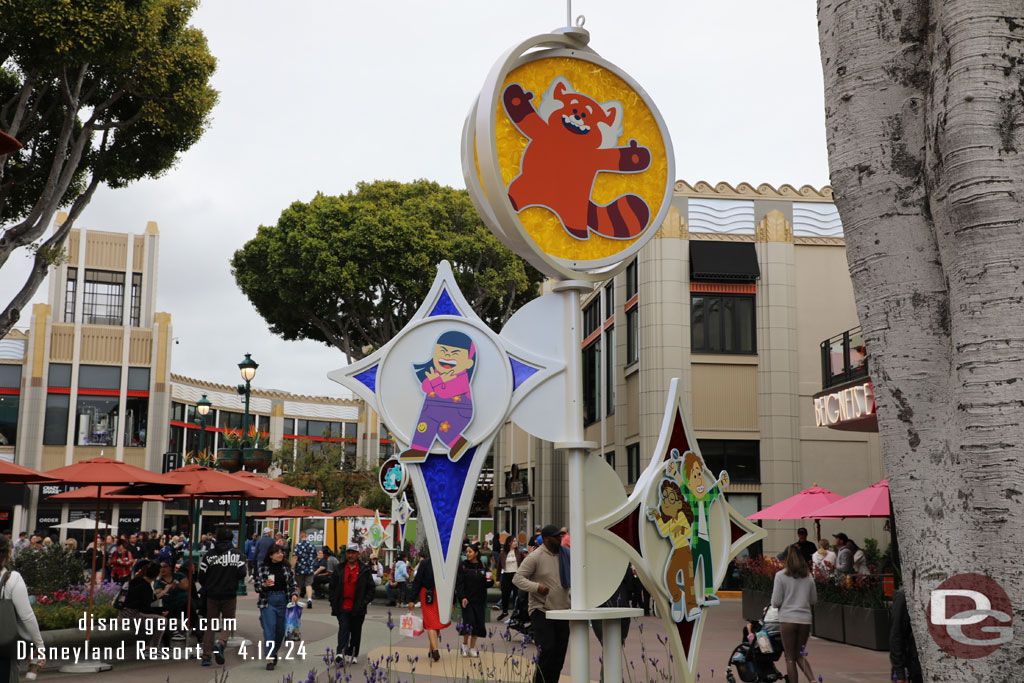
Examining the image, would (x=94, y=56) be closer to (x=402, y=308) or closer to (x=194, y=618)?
(x=194, y=618)

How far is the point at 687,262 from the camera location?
28.7 meters

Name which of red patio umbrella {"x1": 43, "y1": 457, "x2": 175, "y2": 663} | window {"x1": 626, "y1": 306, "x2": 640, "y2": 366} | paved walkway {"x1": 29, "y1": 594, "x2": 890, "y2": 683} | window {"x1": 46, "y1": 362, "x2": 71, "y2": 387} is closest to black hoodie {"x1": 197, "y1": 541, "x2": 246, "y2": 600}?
paved walkway {"x1": 29, "y1": 594, "x2": 890, "y2": 683}

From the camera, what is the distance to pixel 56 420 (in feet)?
160

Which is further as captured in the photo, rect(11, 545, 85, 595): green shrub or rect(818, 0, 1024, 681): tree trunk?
rect(11, 545, 85, 595): green shrub

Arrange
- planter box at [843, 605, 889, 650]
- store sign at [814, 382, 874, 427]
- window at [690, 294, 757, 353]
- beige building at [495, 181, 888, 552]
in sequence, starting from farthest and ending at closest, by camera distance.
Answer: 1. window at [690, 294, 757, 353]
2. beige building at [495, 181, 888, 552]
3. store sign at [814, 382, 874, 427]
4. planter box at [843, 605, 889, 650]

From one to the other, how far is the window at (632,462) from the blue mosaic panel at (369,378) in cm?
2488

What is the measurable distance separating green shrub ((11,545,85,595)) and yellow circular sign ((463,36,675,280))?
1268 centimetres

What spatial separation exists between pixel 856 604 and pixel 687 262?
14.6 meters

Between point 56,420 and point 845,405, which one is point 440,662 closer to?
point 845,405

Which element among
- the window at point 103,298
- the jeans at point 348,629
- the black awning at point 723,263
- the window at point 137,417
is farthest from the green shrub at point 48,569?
the window at point 103,298

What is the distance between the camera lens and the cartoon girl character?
6.69 metres

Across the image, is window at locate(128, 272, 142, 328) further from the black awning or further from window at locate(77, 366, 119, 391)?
the black awning

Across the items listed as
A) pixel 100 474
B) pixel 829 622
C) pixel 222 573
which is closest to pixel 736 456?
pixel 829 622

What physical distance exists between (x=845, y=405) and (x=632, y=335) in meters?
13.6
